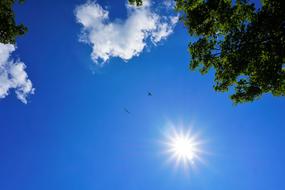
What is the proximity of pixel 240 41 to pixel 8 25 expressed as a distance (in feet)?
46.2

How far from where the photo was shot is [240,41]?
1762 cm

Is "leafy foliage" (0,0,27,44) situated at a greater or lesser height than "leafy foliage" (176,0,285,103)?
lesser

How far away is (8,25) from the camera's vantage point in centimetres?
1562

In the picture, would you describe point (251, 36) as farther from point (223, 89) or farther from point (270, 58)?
point (223, 89)

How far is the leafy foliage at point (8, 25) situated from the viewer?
15280 millimetres

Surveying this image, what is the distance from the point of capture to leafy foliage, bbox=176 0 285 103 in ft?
55.7

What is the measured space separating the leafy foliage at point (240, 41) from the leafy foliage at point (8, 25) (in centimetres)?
1012

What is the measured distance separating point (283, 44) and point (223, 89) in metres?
4.71

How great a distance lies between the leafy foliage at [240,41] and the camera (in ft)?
55.7

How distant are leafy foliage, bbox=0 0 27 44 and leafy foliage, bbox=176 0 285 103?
33.2ft

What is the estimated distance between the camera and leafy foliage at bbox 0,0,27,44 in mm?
15280

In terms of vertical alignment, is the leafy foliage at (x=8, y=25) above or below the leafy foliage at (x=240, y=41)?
below

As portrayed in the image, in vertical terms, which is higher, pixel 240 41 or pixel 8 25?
pixel 240 41

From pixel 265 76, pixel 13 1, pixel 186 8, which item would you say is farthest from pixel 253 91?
pixel 13 1
